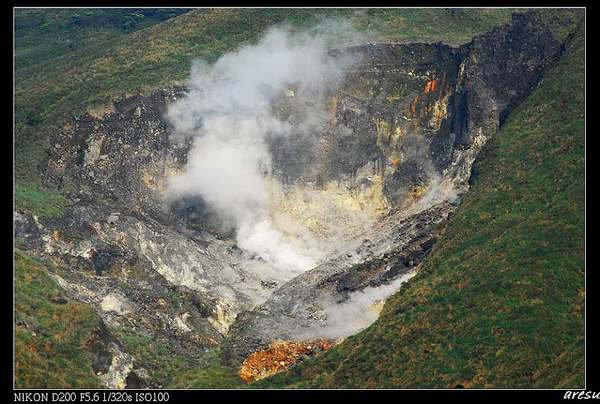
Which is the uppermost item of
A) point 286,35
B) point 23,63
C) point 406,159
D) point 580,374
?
point 23,63

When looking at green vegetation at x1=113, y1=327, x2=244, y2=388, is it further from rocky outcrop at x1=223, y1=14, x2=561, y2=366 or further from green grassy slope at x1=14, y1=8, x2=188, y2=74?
green grassy slope at x1=14, y1=8, x2=188, y2=74

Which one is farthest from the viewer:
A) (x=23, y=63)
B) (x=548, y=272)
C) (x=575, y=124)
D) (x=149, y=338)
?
(x=23, y=63)

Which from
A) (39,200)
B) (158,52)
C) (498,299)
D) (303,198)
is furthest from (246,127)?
(498,299)

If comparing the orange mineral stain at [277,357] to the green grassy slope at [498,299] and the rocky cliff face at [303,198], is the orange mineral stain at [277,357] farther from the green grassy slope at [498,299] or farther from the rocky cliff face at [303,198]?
the green grassy slope at [498,299]

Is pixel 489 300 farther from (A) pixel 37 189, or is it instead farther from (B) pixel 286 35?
(B) pixel 286 35

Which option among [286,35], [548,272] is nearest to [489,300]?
[548,272]

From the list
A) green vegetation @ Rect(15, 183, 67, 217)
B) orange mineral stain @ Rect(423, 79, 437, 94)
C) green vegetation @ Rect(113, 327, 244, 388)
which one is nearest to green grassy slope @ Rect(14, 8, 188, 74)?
green vegetation @ Rect(15, 183, 67, 217)

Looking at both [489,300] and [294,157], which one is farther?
[294,157]
